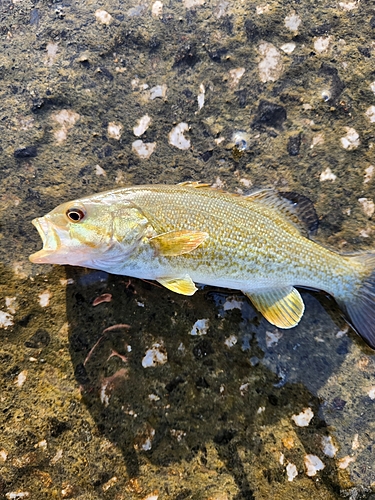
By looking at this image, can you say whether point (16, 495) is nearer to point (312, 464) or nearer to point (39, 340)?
point (39, 340)

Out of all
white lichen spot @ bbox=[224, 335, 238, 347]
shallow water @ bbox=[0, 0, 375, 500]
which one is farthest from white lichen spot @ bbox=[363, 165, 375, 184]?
white lichen spot @ bbox=[224, 335, 238, 347]

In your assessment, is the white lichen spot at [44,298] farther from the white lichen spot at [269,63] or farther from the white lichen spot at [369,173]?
the white lichen spot at [369,173]

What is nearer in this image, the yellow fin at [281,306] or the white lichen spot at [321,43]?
the yellow fin at [281,306]

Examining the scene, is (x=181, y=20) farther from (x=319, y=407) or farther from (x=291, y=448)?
(x=291, y=448)

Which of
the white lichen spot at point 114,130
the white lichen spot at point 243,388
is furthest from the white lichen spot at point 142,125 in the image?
the white lichen spot at point 243,388

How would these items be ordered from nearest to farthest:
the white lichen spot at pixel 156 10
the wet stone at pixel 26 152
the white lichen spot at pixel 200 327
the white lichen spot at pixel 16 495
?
the white lichen spot at pixel 16 495 → the white lichen spot at pixel 200 327 → the wet stone at pixel 26 152 → the white lichen spot at pixel 156 10

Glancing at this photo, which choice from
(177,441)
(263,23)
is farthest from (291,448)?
(263,23)
